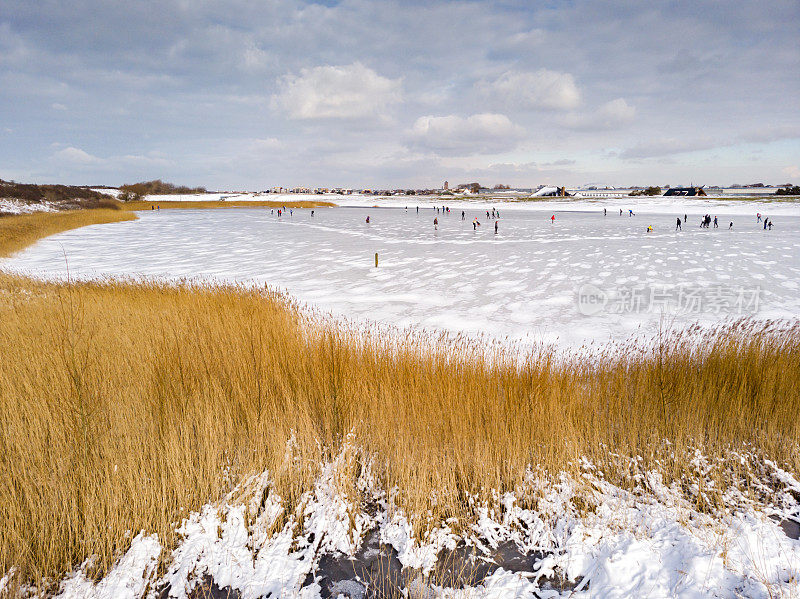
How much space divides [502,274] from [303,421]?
11.9 m

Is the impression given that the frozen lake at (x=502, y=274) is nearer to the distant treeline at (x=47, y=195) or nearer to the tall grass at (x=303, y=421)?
the tall grass at (x=303, y=421)

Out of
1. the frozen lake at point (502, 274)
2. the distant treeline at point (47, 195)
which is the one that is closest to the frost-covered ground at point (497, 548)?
the frozen lake at point (502, 274)

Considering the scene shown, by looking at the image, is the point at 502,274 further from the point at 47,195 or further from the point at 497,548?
the point at 47,195

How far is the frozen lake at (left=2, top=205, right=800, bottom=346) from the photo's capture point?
9547 mm

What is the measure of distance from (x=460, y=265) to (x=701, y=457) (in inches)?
533

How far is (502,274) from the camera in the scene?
49.2ft

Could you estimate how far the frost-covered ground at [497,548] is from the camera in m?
2.76

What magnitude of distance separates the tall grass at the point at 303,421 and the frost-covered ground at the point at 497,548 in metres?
0.20

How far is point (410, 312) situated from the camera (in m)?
10.2

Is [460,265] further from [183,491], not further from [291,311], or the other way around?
[183,491]

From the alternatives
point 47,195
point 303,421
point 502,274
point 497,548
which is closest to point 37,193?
point 47,195

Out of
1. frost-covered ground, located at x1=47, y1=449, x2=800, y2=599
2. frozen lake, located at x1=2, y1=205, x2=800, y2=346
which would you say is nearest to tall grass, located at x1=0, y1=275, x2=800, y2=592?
frost-covered ground, located at x1=47, y1=449, x2=800, y2=599

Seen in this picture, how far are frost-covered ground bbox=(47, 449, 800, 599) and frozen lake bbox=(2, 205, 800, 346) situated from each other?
4.46m

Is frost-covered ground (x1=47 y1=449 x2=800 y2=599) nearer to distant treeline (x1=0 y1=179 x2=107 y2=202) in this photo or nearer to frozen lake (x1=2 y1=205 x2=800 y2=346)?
frozen lake (x1=2 y1=205 x2=800 y2=346)
